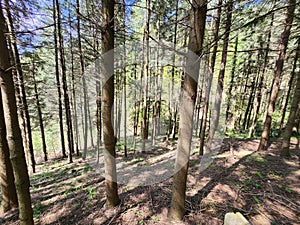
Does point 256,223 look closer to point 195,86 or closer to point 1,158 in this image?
point 195,86

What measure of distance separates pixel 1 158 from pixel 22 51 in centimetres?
503

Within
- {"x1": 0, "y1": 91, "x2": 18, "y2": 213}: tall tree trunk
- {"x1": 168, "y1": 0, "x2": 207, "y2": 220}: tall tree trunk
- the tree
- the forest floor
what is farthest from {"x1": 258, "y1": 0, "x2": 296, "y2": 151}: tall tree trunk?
{"x1": 0, "y1": 91, "x2": 18, "y2": 213}: tall tree trunk

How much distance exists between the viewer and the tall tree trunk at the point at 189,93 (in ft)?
8.05

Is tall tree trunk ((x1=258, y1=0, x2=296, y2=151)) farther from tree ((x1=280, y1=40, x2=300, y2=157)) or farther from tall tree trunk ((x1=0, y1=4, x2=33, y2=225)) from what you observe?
tall tree trunk ((x1=0, y1=4, x2=33, y2=225))

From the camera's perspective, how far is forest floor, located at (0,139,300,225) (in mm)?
3213

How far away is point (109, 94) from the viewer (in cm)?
315

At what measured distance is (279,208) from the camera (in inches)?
129

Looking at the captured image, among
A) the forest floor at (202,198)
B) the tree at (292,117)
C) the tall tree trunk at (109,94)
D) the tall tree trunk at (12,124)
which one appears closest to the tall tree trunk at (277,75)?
the tree at (292,117)

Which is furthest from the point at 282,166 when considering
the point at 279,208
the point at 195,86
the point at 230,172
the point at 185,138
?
the point at 195,86

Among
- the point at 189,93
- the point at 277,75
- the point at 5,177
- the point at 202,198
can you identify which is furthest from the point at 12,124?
the point at 277,75

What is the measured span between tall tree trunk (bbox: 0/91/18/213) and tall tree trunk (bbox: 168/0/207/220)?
4.35 meters

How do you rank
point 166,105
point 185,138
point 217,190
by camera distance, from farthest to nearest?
point 166,105, point 217,190, point 185,138

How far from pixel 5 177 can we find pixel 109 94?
367 cm

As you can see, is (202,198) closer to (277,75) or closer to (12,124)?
(12,124)
